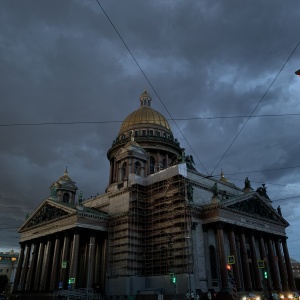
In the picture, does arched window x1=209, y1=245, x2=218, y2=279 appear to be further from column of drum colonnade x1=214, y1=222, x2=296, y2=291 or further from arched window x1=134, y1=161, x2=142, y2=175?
arched window x1=134, y1=161, x2=142, y2=175

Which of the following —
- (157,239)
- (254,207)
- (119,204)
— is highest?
(119,204)

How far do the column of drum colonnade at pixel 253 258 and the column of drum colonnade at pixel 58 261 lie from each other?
50.6 ft

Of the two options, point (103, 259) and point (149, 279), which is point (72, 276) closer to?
point (103, 259)

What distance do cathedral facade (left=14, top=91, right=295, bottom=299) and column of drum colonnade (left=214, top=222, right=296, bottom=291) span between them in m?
0.12

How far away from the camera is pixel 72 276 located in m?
38.4

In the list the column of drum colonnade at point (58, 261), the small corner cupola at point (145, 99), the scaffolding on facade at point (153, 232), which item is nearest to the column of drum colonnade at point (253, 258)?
the scaffolding on facade at point (153, 232)

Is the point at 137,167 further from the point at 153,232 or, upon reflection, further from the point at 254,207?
the point at 254,207

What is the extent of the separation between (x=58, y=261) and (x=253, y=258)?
25.2m

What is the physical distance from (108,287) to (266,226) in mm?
22902

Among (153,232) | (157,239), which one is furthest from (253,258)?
(153,232)

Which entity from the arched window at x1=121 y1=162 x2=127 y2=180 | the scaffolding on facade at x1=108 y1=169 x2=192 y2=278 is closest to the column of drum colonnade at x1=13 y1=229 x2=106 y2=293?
the scaffolding on facade at x1=108 y1=169 x2=192 y2=278

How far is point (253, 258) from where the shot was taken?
42031 mm

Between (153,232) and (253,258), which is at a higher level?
(153,232)

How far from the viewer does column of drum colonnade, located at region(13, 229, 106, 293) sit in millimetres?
40531
